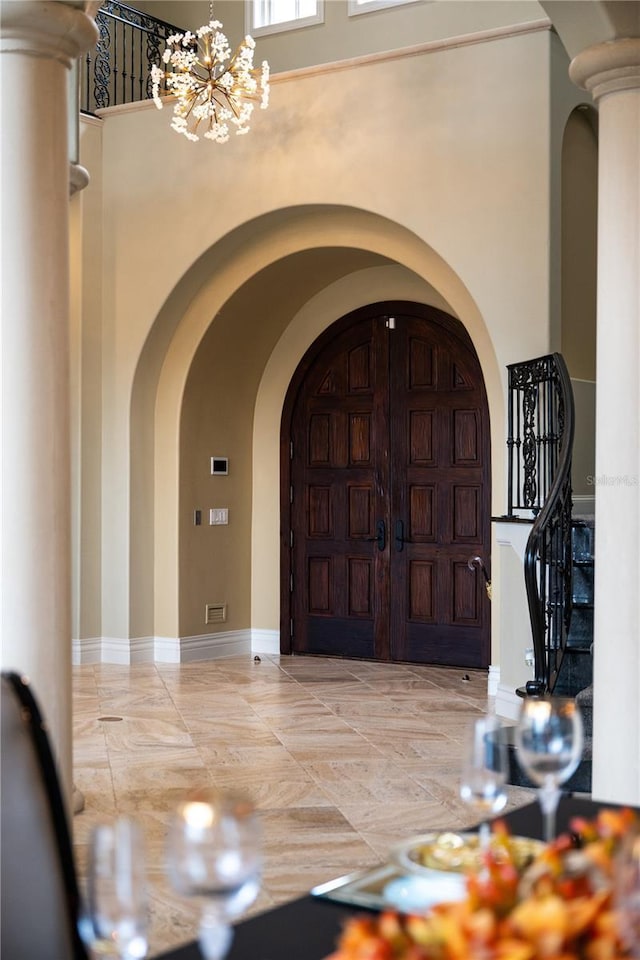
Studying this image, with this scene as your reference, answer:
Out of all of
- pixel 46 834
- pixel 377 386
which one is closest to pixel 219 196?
pixel 377 386

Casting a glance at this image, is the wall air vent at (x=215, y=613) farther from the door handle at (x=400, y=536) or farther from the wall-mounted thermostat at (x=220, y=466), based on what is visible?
the door handle at (x=400, y=536)

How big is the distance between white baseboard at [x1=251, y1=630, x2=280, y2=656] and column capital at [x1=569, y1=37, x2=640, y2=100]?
22.6 ft

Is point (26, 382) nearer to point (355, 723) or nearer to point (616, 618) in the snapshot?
point (616, 618)

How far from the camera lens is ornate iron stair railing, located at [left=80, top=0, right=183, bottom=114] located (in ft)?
32.5

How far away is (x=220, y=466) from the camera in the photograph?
10266mm

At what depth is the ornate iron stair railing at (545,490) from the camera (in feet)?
19.4

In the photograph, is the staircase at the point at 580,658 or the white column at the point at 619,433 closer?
the white column at the point at 619,433

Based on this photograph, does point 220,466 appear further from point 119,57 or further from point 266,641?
point 119,57

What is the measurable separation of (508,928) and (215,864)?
323 millimetres

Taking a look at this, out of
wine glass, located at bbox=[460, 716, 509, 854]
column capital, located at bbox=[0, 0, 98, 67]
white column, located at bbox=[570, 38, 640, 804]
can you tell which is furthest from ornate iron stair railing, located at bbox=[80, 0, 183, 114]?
wine glass, located at bbox=[460, 716, 509, 854]

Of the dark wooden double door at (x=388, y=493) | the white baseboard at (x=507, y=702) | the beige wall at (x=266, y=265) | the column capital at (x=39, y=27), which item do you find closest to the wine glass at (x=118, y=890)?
the column capital at (x=39, y=27)

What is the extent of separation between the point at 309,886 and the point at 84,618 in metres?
5.62

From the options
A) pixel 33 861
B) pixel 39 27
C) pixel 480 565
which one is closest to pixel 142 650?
pixel 480 565

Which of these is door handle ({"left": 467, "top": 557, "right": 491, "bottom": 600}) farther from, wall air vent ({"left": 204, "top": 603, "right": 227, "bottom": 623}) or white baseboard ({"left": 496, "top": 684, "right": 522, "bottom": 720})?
wall air vent ({"left": 204, "top": 603, "right": 227, "bottom": 623})
